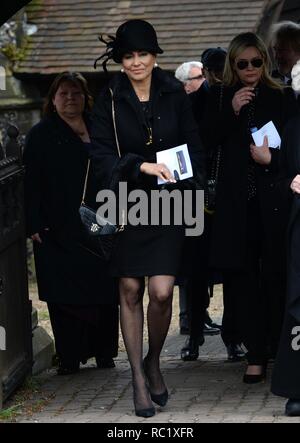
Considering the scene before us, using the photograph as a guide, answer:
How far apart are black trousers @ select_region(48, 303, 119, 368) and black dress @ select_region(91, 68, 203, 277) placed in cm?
148

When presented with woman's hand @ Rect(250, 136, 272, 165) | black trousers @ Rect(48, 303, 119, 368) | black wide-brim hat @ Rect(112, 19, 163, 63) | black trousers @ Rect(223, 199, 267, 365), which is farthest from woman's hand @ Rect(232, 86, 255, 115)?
black trousers @ Rect(48, 303, 119, 368)

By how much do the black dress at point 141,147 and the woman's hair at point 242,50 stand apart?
803 millimetres

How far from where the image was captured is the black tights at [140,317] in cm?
688

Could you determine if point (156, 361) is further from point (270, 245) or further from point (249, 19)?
point (249, 19)

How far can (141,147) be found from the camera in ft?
22.8

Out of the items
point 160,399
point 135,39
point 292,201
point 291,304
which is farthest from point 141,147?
point 160,399

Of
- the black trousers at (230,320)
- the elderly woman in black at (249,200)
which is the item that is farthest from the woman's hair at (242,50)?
the black trousers at (230,320)

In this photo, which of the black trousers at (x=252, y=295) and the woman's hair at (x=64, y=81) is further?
the woman's hair at (x=64, y=81)

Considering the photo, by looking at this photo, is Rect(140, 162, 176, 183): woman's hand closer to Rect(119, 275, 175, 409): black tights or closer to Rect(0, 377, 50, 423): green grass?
Rect(119, 275, 175, 409): black tights

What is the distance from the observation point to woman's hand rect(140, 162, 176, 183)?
6.72m

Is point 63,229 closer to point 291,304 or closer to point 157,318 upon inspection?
point 157,318

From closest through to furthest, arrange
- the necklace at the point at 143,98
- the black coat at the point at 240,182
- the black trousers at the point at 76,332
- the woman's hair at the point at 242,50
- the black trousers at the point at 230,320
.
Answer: the necklace at the point at 143,98
the black coat at the point at 240,182
the woman's hair at the point at 242,50
the black trousers at the point at 230,320
the black trousers at the point at 76,332

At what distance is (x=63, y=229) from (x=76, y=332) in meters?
0.68

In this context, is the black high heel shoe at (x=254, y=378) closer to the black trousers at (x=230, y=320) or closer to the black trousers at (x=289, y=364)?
the black trousers at (x=230, y=320)
